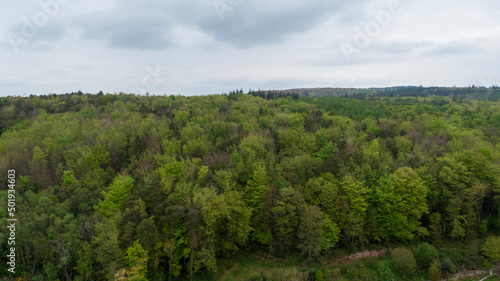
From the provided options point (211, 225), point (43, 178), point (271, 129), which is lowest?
point (211, 225)

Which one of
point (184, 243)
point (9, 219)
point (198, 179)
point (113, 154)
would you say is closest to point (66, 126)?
point (113, 154)

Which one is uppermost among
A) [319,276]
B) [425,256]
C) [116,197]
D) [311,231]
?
[116,197]

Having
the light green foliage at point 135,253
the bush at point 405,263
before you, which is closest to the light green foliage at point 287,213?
the bush at point 405,263

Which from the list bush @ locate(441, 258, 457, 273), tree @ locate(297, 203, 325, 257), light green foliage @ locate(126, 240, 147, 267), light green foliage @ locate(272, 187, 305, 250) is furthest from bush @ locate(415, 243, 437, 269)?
light green foliage @ locate(126, 240, 147, 267)

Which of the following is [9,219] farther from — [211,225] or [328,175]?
[328,175]

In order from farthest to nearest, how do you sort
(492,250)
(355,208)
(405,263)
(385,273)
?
1. (355,208)
2. (492,250)
3. (405,263)
4. (385,273)

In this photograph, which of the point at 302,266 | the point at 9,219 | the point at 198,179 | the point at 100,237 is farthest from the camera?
the point at 198,179

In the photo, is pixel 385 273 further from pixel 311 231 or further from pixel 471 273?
pixel 471 273

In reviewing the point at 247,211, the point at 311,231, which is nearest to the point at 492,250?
the point at 311,231
